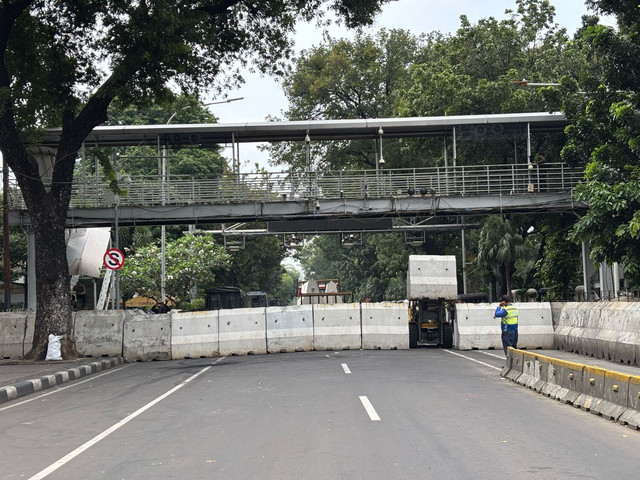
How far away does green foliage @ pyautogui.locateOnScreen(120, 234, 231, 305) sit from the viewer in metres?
46.5

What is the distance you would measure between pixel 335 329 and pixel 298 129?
10527 mm

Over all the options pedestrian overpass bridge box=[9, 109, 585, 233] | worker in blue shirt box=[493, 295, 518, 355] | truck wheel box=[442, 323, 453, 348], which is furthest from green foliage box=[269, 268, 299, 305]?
worker in blue shirt box=[493, 295, 518, 355]

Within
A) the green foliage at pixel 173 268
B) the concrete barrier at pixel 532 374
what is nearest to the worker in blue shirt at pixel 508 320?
the concrete barrier at pixel 532 374

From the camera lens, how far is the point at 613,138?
90.7 feet

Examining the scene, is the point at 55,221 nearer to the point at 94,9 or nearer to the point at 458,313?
the point at 94,9

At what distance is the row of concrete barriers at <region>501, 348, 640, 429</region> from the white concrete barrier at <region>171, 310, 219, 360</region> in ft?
37.3

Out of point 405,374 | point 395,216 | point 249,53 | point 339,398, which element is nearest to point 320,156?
point 395,216

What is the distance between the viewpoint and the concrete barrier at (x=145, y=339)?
2347 cm

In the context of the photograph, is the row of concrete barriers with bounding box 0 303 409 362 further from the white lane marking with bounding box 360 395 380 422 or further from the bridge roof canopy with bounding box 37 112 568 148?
the white lane marking with bounding box 360 395 380 422

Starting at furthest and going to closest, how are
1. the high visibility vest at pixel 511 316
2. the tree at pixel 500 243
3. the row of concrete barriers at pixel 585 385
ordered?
the tree at pixel 500 243, the high visibility vest at pixel 511 316, the row of concrete barriers at pixel 585 385

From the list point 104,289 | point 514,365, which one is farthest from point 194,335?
point 104,289

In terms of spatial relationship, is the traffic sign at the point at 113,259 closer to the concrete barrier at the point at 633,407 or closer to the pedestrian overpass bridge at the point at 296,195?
the pedestrian overpass bridge at the point at 296,195

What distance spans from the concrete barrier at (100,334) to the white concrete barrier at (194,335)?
164 centimetres

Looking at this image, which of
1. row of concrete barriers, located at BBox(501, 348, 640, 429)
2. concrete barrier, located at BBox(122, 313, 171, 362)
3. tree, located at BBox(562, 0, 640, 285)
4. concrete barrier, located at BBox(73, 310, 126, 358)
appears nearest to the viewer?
row of concrete barriers, located at BBox(501, 348, 640, 429)
